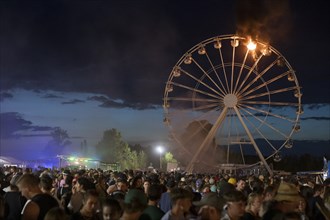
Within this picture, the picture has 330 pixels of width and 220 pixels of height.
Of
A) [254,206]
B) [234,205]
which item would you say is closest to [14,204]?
[234,205]

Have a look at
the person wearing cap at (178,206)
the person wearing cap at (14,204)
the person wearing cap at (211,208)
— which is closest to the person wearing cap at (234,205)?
the person wearing cap at (211,208)

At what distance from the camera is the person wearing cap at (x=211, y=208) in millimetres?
5848

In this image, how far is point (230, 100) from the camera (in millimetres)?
37438

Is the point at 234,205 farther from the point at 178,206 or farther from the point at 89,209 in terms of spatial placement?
the point at 89,209

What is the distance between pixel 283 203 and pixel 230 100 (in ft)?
100

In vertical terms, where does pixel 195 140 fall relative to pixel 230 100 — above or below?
above

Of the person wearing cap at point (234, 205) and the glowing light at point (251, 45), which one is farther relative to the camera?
the glowing light at point (251, 45)

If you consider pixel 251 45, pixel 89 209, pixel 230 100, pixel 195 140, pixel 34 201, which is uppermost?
pixel 251 45

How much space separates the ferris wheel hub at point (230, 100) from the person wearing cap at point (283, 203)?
1173 inches

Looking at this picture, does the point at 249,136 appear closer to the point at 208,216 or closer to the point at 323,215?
the point at 323,215

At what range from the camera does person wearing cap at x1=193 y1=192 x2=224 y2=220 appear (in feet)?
19.2

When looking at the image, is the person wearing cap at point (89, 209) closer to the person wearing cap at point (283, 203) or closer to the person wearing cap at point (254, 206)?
the person wearing cap at point (254, 206)

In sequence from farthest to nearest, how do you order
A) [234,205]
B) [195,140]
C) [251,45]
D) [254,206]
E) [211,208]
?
[195,140], [251,45], [254,206], [234,205], [211,208]

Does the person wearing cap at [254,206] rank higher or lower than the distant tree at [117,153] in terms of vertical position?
lower
